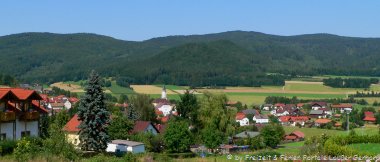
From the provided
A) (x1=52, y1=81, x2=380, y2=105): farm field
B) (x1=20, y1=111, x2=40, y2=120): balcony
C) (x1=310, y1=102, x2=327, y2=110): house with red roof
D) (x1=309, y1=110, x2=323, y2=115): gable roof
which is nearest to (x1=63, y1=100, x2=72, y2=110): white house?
(x1=52, y1=81, x2=380, y2=105): farm field

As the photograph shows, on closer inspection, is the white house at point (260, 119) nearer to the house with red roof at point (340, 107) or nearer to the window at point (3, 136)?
the house with red roof at point (340, 107)

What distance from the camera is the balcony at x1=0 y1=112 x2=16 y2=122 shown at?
1059 inches

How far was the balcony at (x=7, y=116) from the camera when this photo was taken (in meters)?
26.9

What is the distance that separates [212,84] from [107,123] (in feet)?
502

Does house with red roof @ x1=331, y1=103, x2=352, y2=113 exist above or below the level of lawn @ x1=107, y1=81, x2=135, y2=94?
below

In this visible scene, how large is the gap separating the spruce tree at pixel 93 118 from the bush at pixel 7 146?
9.49 m

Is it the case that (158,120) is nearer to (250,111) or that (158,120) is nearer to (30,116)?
(30,116)

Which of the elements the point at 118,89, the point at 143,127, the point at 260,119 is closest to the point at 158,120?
the point at 143,127

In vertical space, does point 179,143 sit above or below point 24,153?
below

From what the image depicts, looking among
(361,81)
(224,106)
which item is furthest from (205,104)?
(361,81)

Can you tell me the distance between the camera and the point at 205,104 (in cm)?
5866

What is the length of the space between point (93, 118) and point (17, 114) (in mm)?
7404

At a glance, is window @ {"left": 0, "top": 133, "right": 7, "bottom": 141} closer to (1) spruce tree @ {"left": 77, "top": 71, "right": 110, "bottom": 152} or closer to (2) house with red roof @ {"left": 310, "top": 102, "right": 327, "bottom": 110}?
(1) spruce tree @ {"left": 77, "top": 71, "right": 110, "bottom": 152}

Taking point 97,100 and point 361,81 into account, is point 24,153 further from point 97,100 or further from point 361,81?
point 361,81
